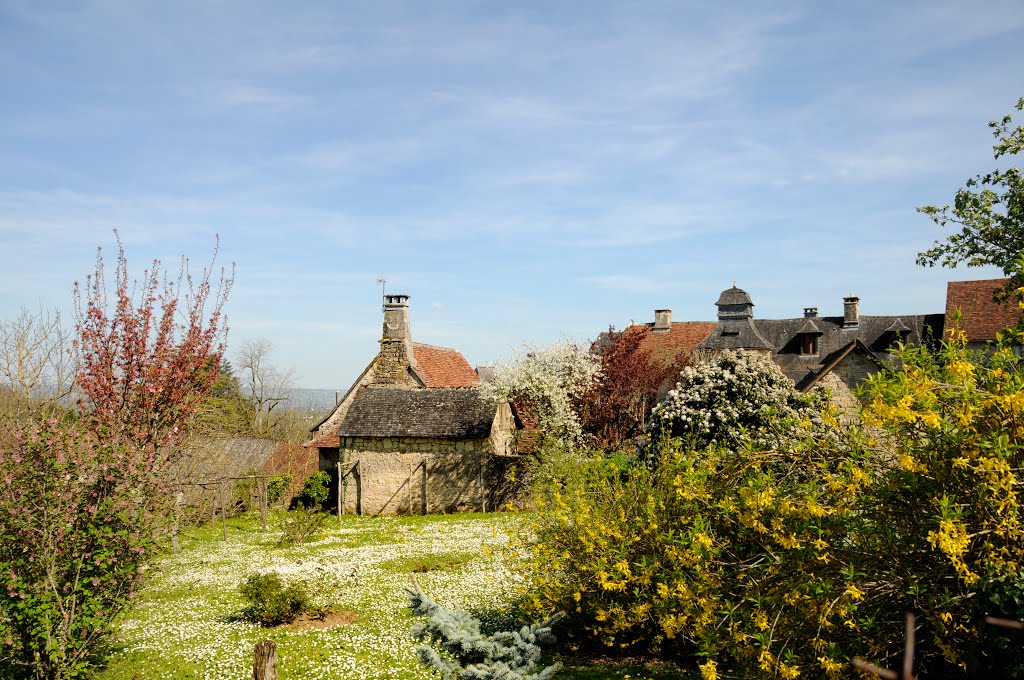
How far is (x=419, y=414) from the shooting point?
2891 cm

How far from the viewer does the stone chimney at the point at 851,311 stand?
48625mm

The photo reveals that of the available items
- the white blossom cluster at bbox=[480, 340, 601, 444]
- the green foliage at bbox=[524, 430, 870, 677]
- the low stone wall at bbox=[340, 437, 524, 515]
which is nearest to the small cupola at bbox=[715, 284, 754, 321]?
the white blossom cluster at bbox=[480, 340, 601, 444]

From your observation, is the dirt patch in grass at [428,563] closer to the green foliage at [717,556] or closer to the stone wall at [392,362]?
the green foliage at [717,556]

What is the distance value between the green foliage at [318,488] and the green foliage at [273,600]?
1617 centimetres

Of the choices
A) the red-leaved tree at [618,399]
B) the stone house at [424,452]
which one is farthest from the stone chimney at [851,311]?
the stone house at [424,452]

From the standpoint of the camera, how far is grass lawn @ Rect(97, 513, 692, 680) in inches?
432

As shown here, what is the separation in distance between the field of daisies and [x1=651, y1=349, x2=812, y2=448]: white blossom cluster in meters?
4.88

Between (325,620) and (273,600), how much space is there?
41.4 inches

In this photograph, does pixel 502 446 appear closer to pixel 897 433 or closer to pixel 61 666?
pixel 61 666

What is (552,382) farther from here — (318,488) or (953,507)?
(953,507)

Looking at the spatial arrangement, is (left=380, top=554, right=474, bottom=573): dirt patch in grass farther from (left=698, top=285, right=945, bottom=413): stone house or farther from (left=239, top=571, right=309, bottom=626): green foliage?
(left=698, top=285, right=945, bottom=413): stone house

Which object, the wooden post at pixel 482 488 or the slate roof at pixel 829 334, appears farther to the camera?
the slate roof at pixel 829 334

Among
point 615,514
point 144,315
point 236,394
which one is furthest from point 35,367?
point 236,394

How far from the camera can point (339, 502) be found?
27047mm
